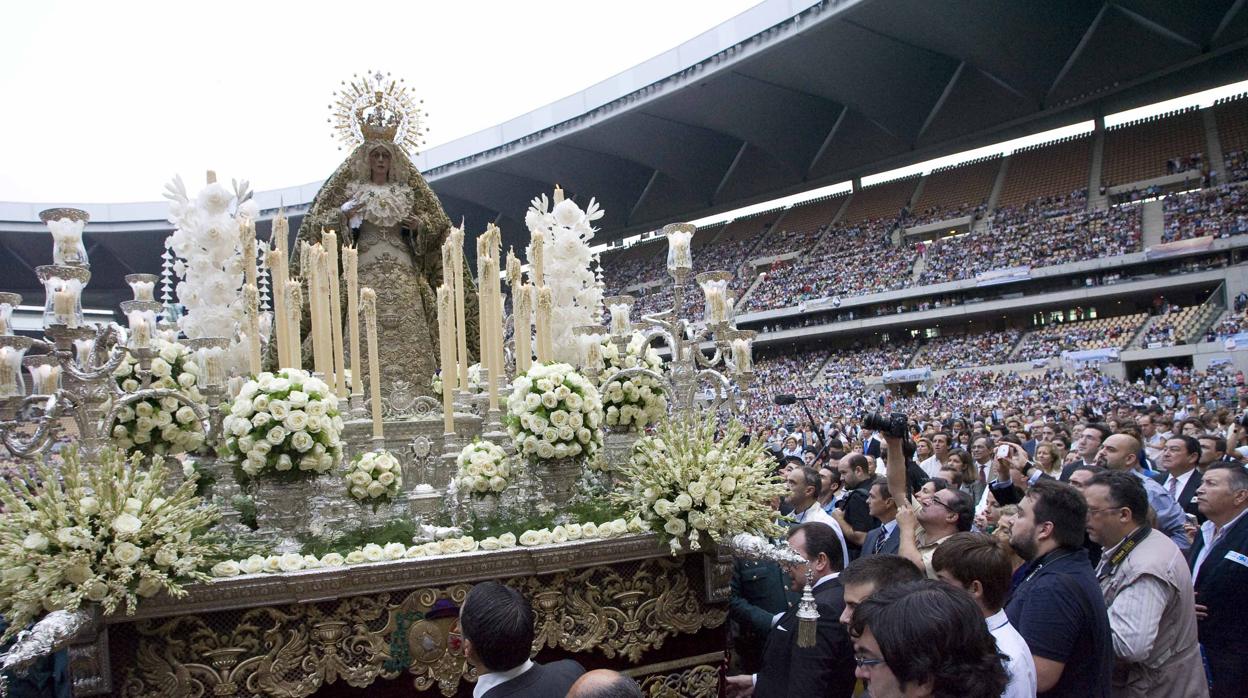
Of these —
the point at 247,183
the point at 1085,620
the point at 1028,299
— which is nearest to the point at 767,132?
the point at 1028,299

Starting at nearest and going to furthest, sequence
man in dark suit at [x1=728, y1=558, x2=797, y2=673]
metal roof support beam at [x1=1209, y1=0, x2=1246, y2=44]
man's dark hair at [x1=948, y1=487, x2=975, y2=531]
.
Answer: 1. man's dark hair at [x1=948, y1=487, x2=975, y2=531]
2. man in dark suit at [x1=728, y1=558, x2=797, y2=673]
3. metal roof support beam at [x1=1209, y1=0, x2=1246, y2=44]

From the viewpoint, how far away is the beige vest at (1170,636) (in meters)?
3.40

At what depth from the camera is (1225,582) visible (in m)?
4.00

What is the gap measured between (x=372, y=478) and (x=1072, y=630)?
3068mm

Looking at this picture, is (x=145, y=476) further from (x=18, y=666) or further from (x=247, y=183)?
(x=247, y=183)

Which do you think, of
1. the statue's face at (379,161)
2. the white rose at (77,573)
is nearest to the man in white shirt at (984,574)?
the white rose at (77,573)

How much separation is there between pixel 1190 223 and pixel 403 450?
98.9ft

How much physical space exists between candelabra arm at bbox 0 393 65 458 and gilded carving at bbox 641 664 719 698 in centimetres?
288

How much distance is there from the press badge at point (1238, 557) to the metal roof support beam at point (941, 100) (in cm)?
3380

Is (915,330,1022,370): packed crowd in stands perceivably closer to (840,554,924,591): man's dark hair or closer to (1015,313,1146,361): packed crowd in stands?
(1015,313,1146,361): packed crowd in stands

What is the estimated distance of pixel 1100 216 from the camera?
1203 inches

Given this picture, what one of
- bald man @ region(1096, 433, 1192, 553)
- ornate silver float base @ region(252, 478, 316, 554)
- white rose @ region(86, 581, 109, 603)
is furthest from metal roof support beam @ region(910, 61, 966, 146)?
white rose @ region(86, 581, 109, 603)

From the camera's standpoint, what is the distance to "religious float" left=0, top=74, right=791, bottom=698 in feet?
10.3

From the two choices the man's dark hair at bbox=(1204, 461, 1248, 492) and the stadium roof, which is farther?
the stadium roof
